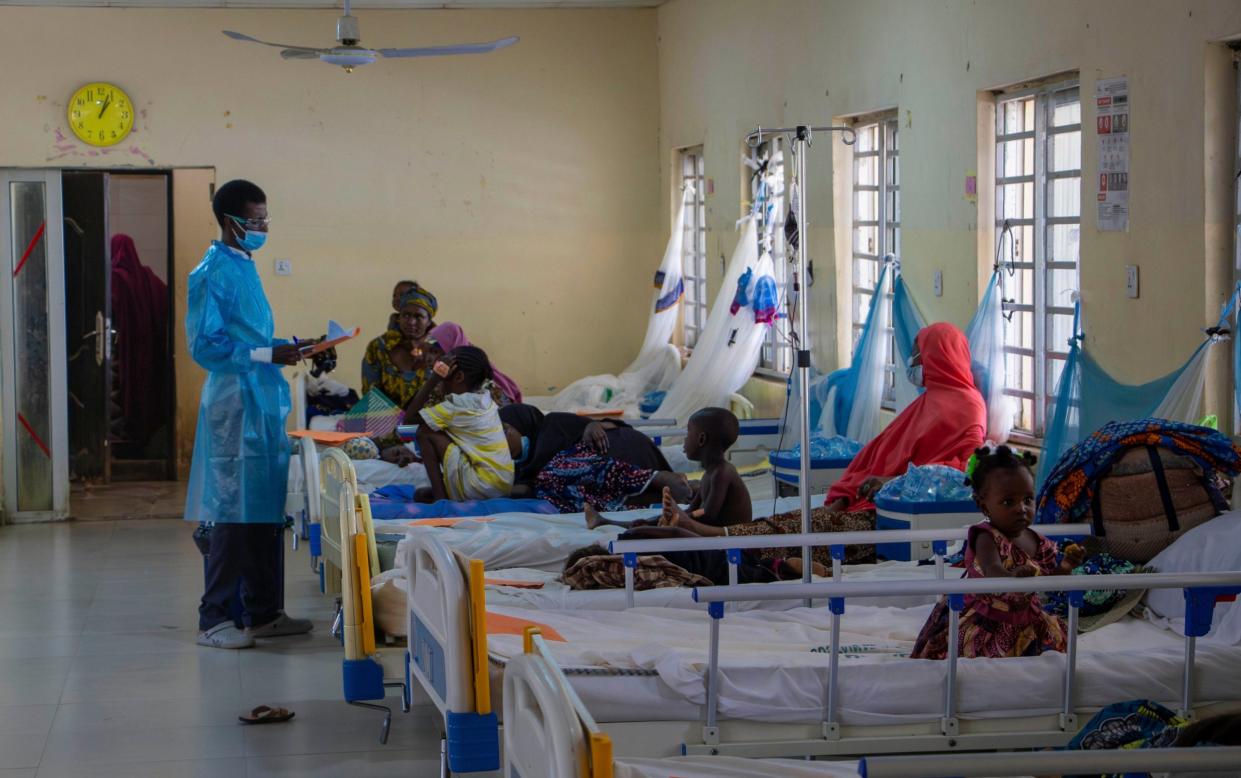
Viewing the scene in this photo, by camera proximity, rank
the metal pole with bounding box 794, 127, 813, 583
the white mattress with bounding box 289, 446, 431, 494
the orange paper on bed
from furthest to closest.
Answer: the white mattress with bounding box 289, 446, 431, 494, the metal pole with bounding box 794, 127, 813, 583, the orange paper on bed

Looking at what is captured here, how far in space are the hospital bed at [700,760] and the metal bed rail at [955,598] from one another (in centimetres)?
84

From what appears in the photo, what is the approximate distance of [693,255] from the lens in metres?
10.3

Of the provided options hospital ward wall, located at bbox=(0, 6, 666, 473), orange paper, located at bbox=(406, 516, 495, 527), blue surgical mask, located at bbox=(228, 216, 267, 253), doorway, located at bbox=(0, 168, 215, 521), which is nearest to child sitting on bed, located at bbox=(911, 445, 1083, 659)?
orange paper, located at bbox=(406, 516, 495, 527)

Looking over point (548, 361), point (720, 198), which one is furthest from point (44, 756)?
point (548, 361)

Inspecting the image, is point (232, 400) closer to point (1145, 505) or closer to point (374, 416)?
point (374, 416)

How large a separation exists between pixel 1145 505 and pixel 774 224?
426 centimetres

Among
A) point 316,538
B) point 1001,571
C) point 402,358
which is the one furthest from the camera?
point 402,358

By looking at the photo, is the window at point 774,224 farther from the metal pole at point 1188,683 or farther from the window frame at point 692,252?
the metal pole at point 1188,683

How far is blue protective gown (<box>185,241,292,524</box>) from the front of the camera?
5641 millimetres

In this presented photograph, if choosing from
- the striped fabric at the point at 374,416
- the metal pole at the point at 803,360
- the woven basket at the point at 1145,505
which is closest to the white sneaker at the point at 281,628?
the striped fabric at the point at 374,416

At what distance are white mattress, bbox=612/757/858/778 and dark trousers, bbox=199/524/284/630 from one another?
143 inches

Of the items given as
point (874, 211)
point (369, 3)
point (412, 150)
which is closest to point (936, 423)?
point (874, 211)

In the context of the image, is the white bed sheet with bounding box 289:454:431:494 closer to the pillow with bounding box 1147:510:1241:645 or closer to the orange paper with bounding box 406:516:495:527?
the orange paper with bounding box 406:516:495:527

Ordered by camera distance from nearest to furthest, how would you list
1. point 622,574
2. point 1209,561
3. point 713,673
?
point 713,673 → point 1209,561 → point 622,574
